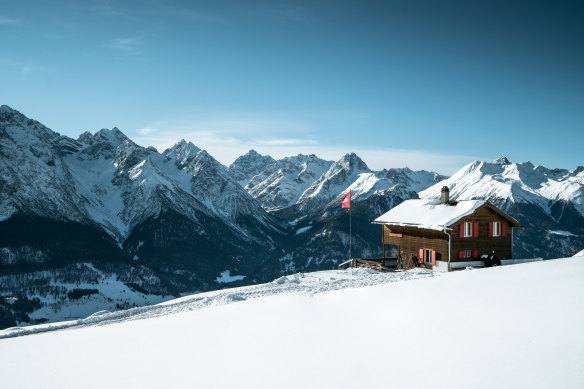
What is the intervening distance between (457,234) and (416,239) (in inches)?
178

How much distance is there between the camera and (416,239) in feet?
122

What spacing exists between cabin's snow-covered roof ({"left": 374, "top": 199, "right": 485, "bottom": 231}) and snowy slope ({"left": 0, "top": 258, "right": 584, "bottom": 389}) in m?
16.4

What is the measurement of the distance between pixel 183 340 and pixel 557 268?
1757 cm

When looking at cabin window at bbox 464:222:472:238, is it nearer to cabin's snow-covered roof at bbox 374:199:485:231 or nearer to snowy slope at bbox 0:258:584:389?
cabin's snow-covered roof at bbox 374:199:485:231

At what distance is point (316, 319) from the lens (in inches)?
558

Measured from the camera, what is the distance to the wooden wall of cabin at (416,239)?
33.8 metres

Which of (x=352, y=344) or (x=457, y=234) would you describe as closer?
(x=352, y=344)

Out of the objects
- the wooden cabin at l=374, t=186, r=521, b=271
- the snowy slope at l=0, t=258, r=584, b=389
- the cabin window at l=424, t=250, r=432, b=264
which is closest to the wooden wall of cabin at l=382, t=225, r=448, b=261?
the wooden cabin at l=374, t=186, r=521, b=271

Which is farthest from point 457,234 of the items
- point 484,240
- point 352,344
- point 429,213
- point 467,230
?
point 352,344

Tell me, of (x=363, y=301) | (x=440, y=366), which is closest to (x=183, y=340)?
(x=363, y=301)

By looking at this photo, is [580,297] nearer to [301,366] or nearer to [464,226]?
[301,366]

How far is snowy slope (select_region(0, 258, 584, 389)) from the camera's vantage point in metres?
9.41

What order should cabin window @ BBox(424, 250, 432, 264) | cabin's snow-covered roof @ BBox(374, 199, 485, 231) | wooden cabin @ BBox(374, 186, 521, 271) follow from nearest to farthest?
wooden cabin @ BBox(374, 186, 521, 271)
cabin's snow-covered roof @ BBox(374, 199, 485, 231)
cabin window @ BBox(424, 250, 432, 264)

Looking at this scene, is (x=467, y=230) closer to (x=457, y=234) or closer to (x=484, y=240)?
(x=457, y=234)
